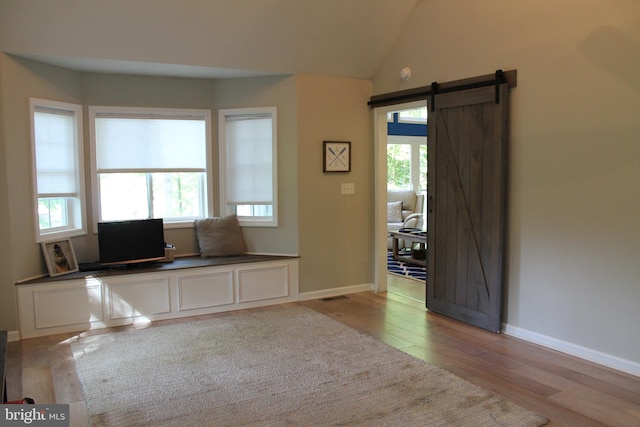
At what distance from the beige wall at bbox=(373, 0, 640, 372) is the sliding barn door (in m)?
0.12

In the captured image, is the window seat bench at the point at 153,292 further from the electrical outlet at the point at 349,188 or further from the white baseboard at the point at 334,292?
the electrical outlet at the point at 349,188

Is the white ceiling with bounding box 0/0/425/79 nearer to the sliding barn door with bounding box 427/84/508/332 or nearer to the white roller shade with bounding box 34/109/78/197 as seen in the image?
the white roller shade with bounding box 34/109/78/197

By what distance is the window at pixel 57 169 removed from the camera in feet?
14.9

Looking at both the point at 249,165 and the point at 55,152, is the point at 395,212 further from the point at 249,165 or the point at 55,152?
the point at 55,152

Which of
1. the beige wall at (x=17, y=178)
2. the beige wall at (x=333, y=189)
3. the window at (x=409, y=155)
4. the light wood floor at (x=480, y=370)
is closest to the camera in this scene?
the light wood floor at (x=480, y=370)

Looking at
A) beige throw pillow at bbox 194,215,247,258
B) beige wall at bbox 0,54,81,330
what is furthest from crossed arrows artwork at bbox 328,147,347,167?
beige wall at bbox 0,54,81,330

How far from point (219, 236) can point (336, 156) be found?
1528 millimetres

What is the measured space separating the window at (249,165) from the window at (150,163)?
20cm

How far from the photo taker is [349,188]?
563 centimetres

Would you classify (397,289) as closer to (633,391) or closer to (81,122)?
(633,391)

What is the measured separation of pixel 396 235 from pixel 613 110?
432cm

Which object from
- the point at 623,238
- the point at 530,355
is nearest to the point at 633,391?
the point at 530,355

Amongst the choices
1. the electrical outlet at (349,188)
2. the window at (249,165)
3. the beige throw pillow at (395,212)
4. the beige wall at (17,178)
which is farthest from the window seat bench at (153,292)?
the beige throw pillow at (395,212)

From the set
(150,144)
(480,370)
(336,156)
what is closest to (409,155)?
(336,156)
